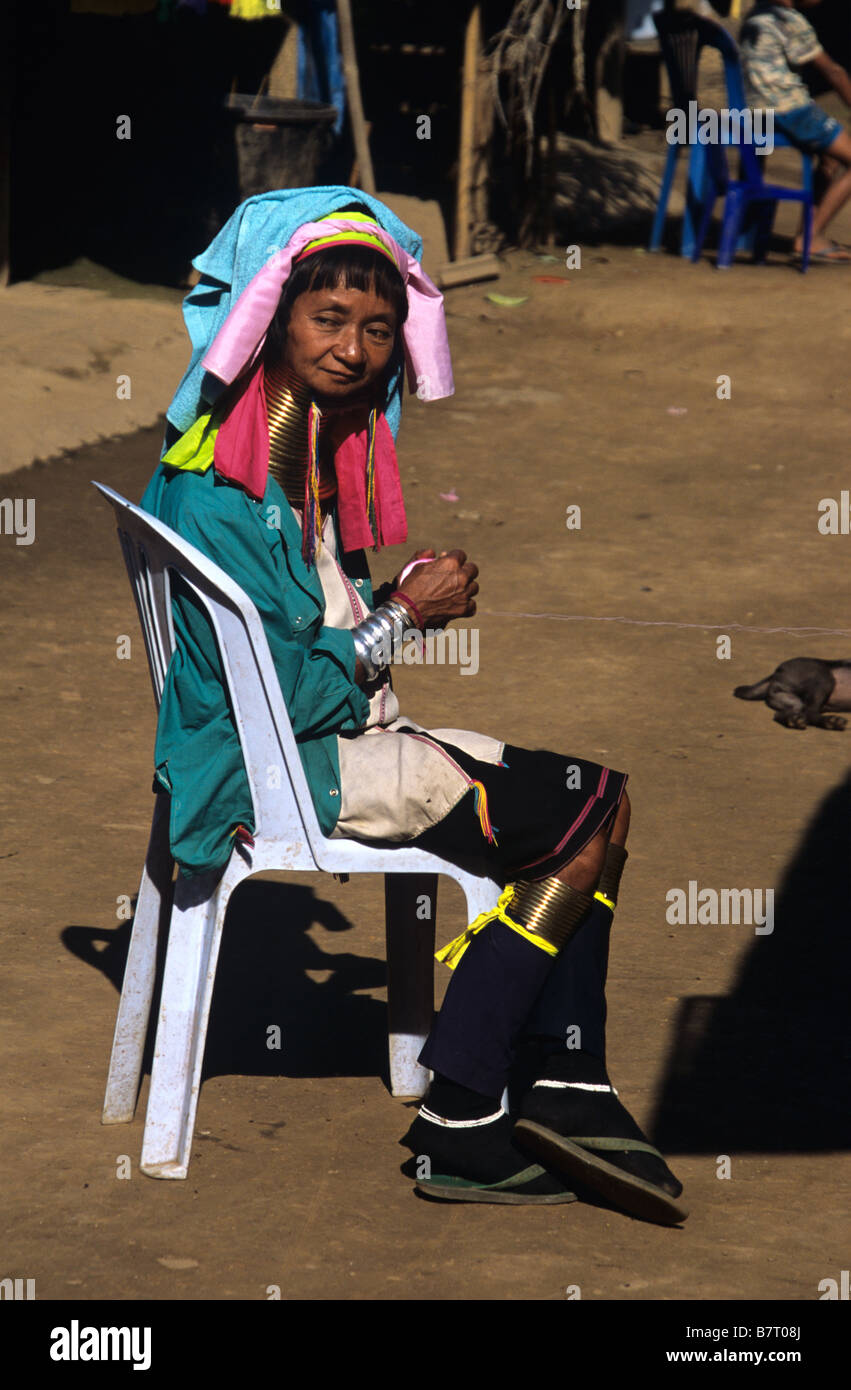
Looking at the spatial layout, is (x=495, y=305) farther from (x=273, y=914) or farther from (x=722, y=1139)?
(x=722, y=1139)

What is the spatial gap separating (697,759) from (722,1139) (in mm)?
2105

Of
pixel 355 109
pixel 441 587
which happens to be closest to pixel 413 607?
pixel 441 587

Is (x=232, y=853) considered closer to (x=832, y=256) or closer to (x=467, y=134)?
(x=467, y=134)

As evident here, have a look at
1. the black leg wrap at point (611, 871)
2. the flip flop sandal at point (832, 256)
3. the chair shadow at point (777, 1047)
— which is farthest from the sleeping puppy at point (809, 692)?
the flip flop sandal at point (832, 256)

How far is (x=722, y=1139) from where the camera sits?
329 cm

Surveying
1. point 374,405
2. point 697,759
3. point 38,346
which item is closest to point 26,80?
point 38,346

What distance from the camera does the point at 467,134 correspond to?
10711 millimetres

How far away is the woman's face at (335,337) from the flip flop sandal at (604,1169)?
1391 millimetres

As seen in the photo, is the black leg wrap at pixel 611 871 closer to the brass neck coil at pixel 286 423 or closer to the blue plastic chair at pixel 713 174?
the brass neck coil at pixel 286 423

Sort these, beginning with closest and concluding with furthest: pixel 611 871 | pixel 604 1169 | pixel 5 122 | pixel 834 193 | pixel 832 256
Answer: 1. pixel 604 1169
2. pixel 611 871
3. pixel 5 122
4. pixel 832 256
5. pixel 834 193

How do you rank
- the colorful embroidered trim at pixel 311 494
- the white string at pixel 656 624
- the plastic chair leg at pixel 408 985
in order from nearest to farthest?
the colorful embroidered trim at pixel 311 494, the plastic chair leg at pixel 408 985, the white string at pixel 656 624

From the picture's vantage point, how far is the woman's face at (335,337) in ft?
10.1

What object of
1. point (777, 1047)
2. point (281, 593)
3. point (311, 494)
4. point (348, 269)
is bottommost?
point (777, 1047)

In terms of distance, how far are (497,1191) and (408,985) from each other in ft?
1.83
